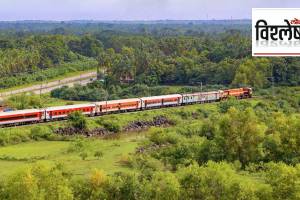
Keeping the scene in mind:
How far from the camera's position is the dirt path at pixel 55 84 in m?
100

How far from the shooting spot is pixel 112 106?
72812 millimetres

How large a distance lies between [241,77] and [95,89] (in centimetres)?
2540

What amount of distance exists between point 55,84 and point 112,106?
41.6 m

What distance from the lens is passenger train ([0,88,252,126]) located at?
209 ft

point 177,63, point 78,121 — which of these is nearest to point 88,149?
point 78,121

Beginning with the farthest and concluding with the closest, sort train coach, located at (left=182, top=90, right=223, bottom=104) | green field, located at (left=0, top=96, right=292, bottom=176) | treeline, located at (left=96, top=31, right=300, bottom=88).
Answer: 1. treeline, located at (left=96, top=31, right=300, bottom=88)
2. train coach, located at (left=182, top=90, right=223, bottom=104)
3. green field, located at (left=0, top=96, right=292, bottom=176)

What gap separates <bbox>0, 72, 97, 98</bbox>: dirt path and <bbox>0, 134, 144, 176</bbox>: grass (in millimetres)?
37507

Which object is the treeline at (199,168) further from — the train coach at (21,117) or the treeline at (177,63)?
the treeline at (177,63)

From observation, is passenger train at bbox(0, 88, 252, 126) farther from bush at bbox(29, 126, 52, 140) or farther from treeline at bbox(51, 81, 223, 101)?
treeline at bbox(51, 81, 223, 101)

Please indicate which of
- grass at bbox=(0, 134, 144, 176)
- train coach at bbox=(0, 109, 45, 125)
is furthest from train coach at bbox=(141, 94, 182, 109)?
train coach at bbox=(0, 109, 45, 125)

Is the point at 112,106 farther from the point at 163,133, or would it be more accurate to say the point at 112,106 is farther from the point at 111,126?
the point at 163,133

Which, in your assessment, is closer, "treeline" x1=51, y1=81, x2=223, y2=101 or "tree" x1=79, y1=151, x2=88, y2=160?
"tree" x1=79, y1=151, x2=88, y2=160

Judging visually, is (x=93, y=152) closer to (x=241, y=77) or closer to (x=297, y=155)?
(x=297, y=155)

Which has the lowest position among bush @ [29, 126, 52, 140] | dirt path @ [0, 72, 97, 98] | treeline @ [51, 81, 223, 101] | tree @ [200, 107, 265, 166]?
dirt path @ [0, 72, 97, 98]
